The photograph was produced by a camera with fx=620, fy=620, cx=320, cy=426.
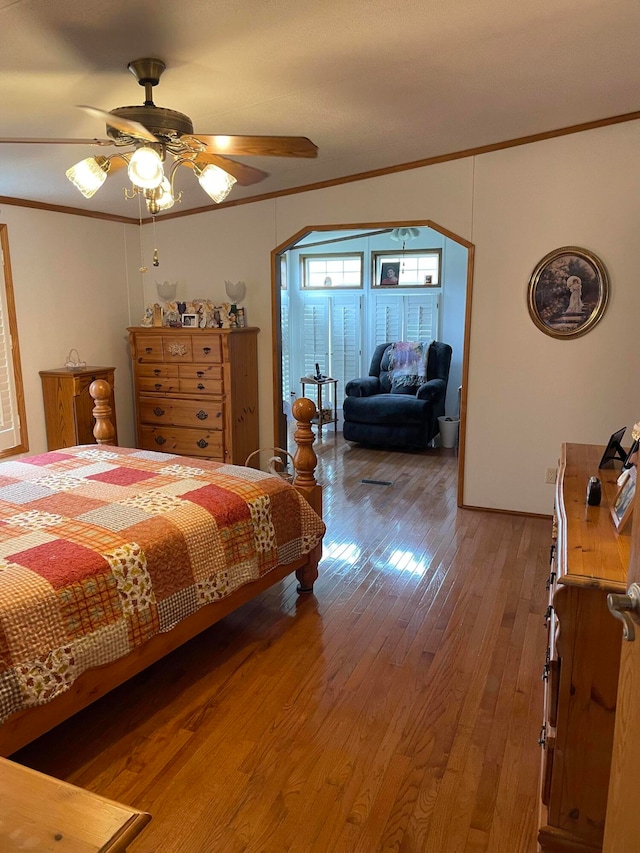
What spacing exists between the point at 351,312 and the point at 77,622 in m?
6.20

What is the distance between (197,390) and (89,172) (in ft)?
9.64

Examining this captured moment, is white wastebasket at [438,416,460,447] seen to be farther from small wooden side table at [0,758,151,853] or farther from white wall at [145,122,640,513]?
small wooden side table at [0,758,151,853]

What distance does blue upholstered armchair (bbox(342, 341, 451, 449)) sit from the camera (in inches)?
254

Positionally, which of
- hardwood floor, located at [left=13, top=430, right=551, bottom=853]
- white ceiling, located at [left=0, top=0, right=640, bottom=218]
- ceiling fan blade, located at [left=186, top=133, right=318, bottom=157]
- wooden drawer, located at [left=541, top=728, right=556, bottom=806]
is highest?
white ceiling, located at [left=0, top=0, right=640, bottom=218]

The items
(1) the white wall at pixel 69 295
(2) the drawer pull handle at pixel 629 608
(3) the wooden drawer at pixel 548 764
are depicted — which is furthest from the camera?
(1) the white wall at pixel 69 295

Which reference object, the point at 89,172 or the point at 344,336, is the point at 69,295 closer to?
the point at 89,172

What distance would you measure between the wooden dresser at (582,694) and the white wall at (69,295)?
4377mm

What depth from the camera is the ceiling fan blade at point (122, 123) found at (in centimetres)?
191

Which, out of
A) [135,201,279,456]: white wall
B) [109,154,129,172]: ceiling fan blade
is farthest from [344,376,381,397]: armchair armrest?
[109,154,129,172]: ceiling fan blade

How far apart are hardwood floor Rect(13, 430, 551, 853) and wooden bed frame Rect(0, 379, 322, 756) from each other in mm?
197

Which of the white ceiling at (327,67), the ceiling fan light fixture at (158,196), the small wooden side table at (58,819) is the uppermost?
the white ceiling at (327,67)

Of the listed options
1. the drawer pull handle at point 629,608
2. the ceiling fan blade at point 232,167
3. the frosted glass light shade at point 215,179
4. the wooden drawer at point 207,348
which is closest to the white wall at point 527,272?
the wooden drawer at point 207,348

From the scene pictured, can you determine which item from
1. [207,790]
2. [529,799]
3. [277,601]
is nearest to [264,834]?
[207,790]

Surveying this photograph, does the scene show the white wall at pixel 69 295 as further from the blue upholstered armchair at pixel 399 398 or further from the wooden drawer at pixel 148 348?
the blue upholstered armchair at pixel 399 398
